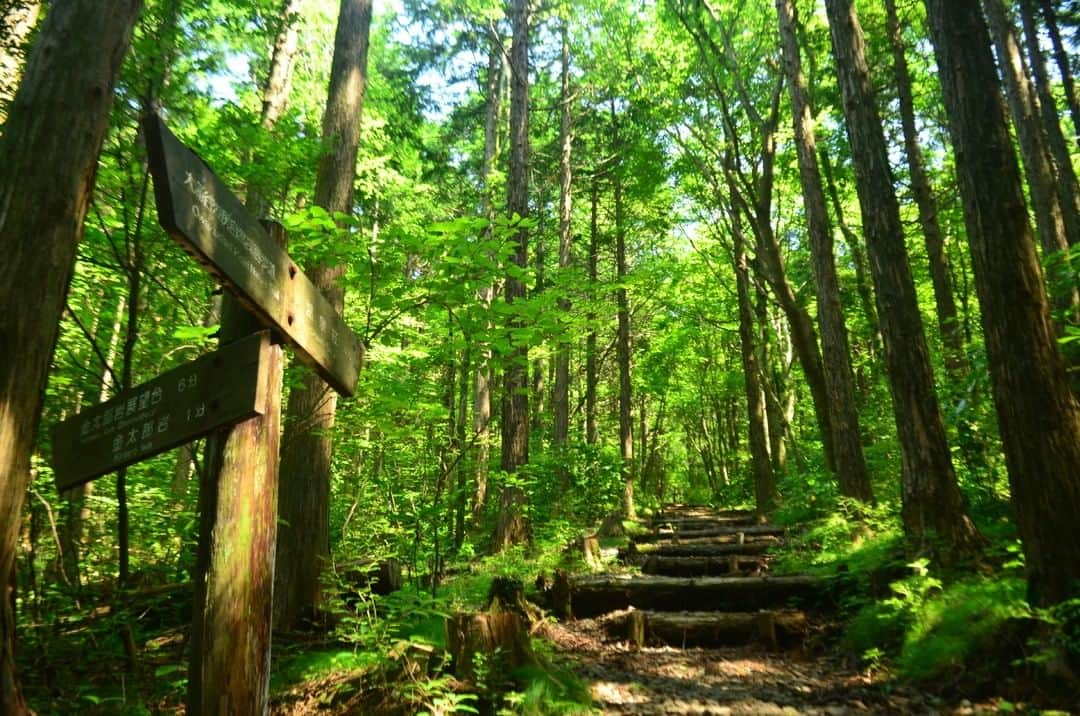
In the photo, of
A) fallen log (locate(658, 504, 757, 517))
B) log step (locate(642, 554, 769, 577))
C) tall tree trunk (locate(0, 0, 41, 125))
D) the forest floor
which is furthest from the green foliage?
fallen log (locate(658, 504, 757, 517))

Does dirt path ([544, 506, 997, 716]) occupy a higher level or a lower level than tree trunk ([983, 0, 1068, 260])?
lower

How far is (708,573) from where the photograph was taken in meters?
9.03

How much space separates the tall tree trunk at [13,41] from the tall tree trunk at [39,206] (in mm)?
1269

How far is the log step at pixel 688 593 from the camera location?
673cm

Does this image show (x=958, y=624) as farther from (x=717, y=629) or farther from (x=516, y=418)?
(x=516, y=418)

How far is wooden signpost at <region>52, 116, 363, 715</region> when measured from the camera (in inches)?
85.5

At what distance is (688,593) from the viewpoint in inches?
278

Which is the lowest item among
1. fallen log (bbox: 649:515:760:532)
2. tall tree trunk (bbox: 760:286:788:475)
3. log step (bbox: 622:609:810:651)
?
log step (bbox: 622:609:810:651)

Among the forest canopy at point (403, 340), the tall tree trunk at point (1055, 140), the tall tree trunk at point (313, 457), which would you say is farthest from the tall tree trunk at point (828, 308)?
the tall tree trunk at point (313, 457)

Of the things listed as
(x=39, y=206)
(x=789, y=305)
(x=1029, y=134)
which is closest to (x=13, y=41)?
(x=39, y=206)

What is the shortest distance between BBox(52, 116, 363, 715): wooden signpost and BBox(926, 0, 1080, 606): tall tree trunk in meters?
4.50

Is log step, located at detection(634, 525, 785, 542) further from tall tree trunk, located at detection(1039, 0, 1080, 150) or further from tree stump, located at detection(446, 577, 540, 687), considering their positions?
tall tree trunk, located at detection(1039, 0, 1080, 150)

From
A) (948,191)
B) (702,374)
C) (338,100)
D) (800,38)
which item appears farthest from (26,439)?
(702,374)

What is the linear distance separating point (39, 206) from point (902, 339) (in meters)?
7.44
